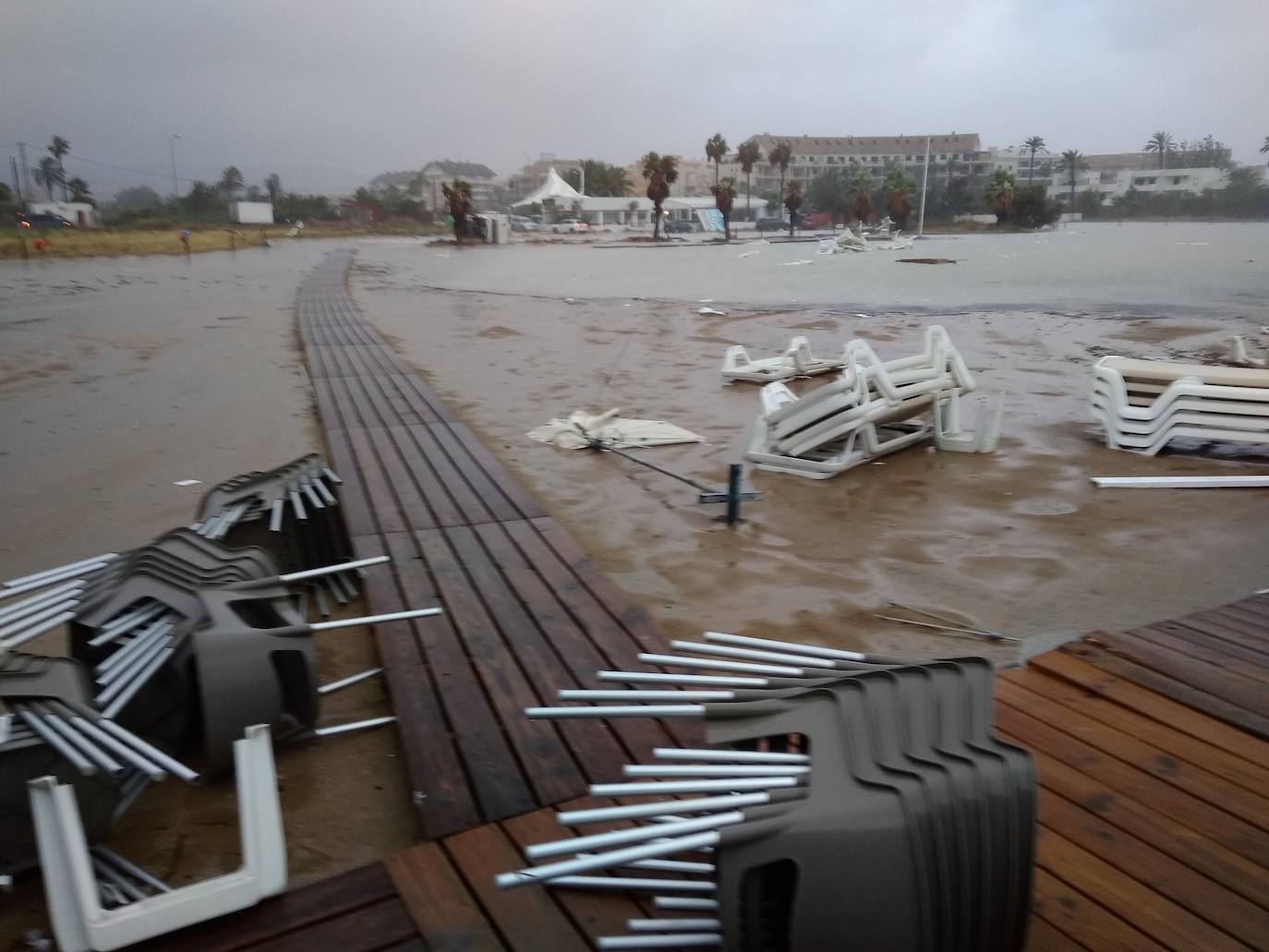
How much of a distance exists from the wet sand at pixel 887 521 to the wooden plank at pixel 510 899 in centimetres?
166

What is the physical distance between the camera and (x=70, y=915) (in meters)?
1.92

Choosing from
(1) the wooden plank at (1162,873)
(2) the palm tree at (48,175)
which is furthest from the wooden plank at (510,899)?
(2) the palm tree at (48,175)

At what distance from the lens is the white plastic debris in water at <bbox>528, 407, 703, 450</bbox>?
6.96 metres

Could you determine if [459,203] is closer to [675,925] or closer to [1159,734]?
[1159,734]

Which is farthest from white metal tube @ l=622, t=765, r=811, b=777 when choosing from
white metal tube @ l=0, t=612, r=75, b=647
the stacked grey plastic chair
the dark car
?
the dark car

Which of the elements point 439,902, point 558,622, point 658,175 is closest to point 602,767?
point 439,902

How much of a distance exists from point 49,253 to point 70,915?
36.1m

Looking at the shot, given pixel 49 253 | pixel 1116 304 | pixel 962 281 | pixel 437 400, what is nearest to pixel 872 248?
pixel 962 281

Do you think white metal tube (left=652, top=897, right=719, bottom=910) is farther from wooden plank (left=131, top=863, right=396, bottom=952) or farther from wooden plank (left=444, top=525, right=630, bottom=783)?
wooden plank (left=131, top=863, right=396, bottom=952)

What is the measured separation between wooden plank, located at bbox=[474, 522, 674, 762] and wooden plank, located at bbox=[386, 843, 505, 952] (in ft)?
2.10

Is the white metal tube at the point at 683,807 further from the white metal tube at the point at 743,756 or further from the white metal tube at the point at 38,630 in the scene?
the white metal tube at the point at 38,630

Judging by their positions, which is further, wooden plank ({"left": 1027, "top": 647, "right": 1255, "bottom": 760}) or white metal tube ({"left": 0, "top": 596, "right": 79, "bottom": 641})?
white metal tube ({"left": 0, "top": 596, "right": 79, "bottom": 641})

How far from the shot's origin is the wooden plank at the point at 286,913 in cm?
195

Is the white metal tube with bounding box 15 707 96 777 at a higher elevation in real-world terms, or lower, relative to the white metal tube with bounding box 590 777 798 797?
lower
